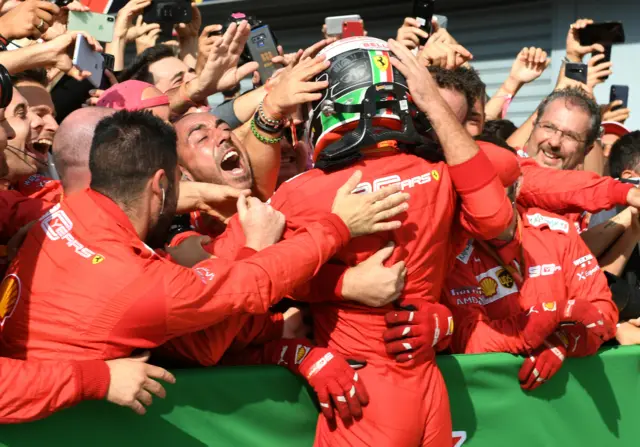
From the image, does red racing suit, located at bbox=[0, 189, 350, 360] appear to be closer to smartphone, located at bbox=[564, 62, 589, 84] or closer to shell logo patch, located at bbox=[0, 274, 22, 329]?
shell logo patch, located at bbox=[0, 274, 22, 329]

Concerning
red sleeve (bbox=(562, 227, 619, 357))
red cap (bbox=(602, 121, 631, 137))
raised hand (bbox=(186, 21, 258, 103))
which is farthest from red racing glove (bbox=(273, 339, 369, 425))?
red cap (bbox=(602, 121, 631, 137))

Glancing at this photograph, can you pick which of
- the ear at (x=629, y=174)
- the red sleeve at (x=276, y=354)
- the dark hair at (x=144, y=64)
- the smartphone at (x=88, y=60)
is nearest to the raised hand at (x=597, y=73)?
the ear at (x=629, y=174)

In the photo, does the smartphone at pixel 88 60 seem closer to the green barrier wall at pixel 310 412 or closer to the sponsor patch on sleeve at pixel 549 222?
the green barrier wall at pixel 310 412

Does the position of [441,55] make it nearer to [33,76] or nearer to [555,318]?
[555,318]

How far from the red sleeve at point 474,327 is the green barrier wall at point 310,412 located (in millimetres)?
73

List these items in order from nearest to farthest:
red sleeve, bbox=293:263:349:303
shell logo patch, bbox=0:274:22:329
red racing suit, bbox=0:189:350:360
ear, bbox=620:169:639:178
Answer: red racing suit, bbox=0:189:350:360 < shell logo patch, bbox=0:274:22:329 < red sleeve, bbox=293:263:349:303 < ear, bbox=620:169:639:178

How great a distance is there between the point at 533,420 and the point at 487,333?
0.48 m

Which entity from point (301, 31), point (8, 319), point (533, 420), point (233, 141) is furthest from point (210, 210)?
point (301, 31)

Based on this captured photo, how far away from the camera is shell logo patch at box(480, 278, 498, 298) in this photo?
4102 mm

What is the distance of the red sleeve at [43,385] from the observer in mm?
2631

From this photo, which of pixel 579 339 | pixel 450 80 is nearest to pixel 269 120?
pixel 450 80

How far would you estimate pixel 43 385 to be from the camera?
2662 mm

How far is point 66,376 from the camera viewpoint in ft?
8.80

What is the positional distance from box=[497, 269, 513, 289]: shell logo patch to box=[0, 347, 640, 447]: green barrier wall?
41 centimetres
